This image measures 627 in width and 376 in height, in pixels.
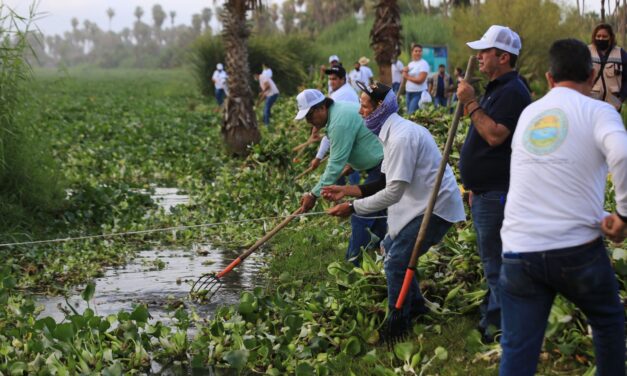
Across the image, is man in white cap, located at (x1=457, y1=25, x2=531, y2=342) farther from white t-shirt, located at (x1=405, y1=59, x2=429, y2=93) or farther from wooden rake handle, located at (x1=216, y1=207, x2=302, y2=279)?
white t-shirt, located at (x1=405, y1=59, x2=429, y2=93)

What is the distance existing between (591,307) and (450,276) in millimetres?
2726

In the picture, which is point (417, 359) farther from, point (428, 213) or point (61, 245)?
point (61, 245)

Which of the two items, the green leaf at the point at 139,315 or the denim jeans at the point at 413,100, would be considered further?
the denim jeans at the point at 413,100

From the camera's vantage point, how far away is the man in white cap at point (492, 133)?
17.1 ft

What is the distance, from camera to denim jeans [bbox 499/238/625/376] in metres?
3.97

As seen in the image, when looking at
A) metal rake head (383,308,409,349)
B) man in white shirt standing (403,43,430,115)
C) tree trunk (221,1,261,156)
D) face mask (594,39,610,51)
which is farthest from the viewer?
tree trunk (221,1,261,156)

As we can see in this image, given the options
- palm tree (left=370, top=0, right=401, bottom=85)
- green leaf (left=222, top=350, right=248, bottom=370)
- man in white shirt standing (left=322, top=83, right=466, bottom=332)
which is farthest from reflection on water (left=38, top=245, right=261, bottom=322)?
palm tree (left=370, top=0, right=401, bottom=85)

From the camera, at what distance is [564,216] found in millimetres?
3961

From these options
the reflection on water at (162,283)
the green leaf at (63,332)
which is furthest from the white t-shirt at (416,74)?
the green leaf at (63,332)

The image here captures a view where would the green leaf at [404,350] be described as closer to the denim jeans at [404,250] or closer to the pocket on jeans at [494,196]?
the denim jeans at [404,250]

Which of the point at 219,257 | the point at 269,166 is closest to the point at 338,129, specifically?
the point at 219,257

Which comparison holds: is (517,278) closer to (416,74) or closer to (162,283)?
(162,283)

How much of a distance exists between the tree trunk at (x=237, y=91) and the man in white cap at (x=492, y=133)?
1338cm

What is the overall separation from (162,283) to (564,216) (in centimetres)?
578
